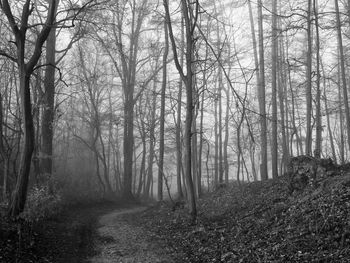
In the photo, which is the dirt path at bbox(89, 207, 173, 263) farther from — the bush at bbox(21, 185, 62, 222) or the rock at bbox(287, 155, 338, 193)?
the rock at bbox(287, 155, 338, 193)

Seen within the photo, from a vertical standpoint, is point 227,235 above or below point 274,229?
below

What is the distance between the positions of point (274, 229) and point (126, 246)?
3.98 metres

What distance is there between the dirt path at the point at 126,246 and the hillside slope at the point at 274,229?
425 mm

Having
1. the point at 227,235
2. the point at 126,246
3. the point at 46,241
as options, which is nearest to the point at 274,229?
the point at 227,235

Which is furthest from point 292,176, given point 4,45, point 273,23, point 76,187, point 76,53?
point 76,53

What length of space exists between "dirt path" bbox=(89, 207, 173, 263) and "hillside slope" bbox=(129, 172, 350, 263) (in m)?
0.43

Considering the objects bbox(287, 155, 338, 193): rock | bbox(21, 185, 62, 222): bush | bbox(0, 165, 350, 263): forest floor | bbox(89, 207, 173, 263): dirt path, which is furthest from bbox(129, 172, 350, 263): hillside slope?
bbox(21, 185, 62, 222): bush

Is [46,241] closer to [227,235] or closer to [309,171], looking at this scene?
[227,235]

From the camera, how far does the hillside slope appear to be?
576 cm

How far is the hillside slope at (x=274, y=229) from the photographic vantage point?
18.9 feet

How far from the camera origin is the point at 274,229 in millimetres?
7324

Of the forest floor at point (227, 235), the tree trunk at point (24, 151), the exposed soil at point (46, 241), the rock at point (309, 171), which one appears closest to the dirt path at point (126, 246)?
the forest floor at point (227, 235)

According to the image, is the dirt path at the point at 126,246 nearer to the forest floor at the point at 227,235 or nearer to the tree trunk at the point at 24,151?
the forest floor at the point at 227,235

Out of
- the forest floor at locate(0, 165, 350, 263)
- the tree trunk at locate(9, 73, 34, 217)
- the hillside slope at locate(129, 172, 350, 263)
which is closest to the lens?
the hillside slope at locate(129, 172, 350, 263)
